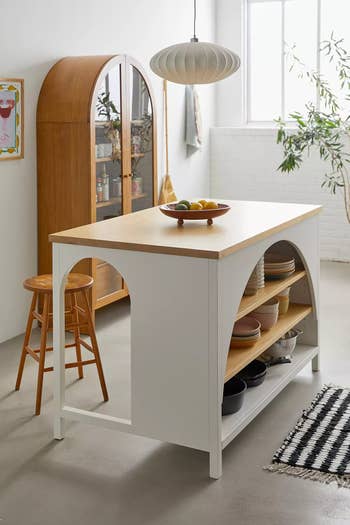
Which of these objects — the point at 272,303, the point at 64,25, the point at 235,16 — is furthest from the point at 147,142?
the point at 235,16

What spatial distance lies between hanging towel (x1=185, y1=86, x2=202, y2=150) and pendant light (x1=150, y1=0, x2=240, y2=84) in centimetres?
354

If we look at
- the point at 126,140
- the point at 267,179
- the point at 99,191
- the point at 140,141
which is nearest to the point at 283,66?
the point at 267,179

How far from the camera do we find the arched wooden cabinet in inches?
207

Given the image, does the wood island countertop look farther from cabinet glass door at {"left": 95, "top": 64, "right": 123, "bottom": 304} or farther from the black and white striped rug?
cabinet glass door at {"left": 95, "top": 64, "right": 123, "bottom": 304}

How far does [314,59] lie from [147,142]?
8.67ft

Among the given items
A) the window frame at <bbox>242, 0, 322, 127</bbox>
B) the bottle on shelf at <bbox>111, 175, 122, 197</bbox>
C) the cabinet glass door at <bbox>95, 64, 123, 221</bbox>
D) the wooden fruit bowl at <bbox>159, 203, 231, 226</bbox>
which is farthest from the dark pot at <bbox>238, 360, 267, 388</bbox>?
the window frame at <bbox>242, 0, 322, 127</bbox>

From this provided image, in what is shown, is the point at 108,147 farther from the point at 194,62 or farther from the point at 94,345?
the point at 94,345

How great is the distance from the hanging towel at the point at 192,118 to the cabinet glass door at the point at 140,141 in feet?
5.01

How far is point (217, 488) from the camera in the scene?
321 centimetres

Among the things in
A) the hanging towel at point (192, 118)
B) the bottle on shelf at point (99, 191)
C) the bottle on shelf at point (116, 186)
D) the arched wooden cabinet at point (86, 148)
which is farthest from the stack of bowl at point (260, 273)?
the hanging towel at point (192, 118)

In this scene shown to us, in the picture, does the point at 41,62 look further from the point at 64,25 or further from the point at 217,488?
the point at 217,488

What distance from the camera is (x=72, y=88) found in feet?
17.3

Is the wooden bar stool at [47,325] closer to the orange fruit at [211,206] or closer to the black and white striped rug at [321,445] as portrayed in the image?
the orange fruit at [211,206]

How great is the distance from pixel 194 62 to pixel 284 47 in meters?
4.38
